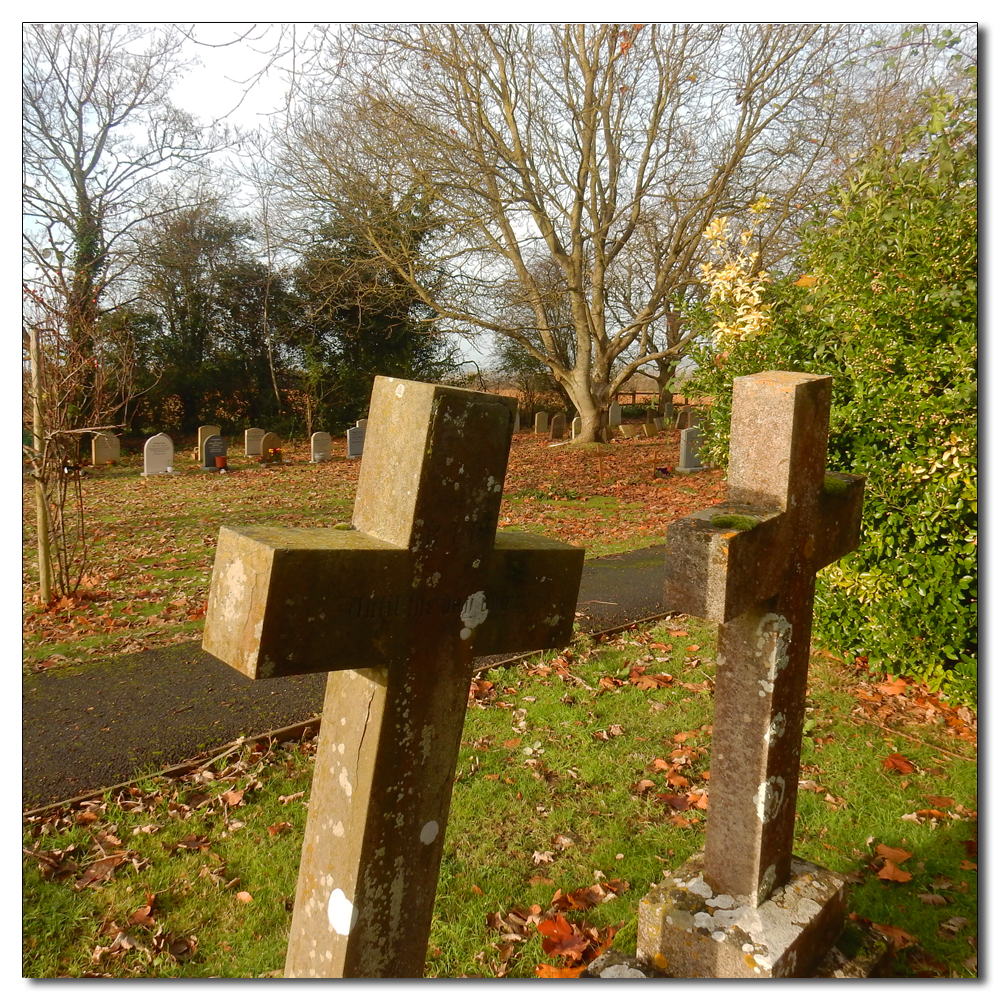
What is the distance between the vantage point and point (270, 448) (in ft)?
51.9

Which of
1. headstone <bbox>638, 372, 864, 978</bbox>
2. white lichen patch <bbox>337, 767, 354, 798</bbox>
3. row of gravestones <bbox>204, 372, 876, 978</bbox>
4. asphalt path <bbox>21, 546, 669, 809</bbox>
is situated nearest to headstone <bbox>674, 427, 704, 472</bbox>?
asphalt path <bbox>21, 546, 669, 809</bbox>

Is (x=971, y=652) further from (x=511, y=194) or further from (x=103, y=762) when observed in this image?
(x=511, y=194)

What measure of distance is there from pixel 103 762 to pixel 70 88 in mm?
5365

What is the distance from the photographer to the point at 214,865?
3102 mm

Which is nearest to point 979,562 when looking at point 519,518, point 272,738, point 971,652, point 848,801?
point 971,652

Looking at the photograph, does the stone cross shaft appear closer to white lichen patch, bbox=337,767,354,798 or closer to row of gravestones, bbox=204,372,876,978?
row of gravestones, bbox=204,372,876,978

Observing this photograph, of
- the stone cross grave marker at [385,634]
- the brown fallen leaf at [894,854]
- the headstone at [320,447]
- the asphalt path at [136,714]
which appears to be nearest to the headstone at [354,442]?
the headstone at [320,447]

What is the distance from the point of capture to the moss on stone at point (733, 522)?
205 centimetres

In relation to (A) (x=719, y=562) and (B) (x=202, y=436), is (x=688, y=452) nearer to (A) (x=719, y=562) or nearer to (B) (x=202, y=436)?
(B) (x=202, y=436)

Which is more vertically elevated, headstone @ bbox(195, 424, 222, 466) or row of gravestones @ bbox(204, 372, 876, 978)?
headstone @ bbox(195, 424, 222, 466)

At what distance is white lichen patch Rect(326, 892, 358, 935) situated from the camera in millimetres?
1580

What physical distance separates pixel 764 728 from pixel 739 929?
2.27 ft

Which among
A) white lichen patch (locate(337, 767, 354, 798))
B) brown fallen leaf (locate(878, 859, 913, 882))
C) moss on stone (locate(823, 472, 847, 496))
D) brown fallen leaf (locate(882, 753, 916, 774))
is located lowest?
brown fallen leaf (locate(878, 859, 913, 882))

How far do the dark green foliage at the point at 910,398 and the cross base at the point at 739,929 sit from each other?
249cm
